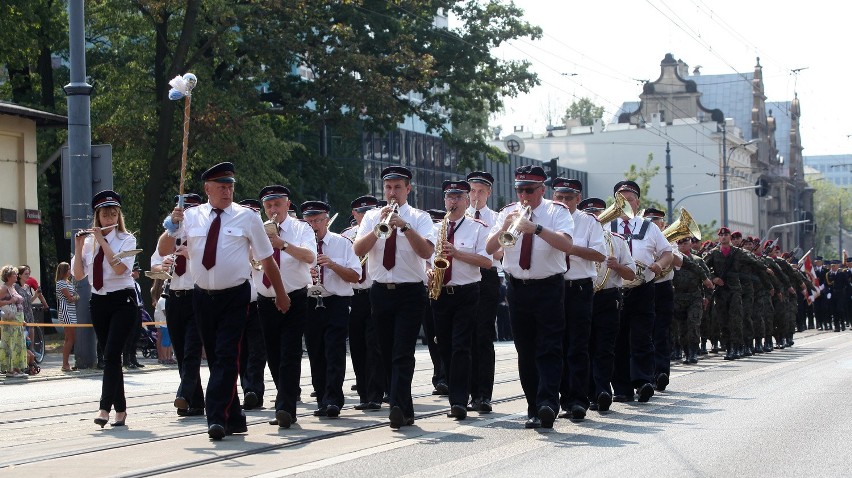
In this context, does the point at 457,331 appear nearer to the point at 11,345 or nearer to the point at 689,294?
the point at 689,294

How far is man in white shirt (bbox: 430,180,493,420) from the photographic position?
1238 cm

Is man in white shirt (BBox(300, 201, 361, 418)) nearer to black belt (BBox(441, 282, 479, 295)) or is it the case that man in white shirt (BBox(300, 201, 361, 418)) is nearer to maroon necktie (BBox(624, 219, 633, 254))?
black belt (BBox(441, 282, 479, 295))

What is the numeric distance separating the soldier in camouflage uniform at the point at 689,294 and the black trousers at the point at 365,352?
8237 millimetres

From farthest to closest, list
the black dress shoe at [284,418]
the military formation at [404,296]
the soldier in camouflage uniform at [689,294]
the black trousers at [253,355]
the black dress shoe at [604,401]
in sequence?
1. the soldier in camouflage uniform at [689,294]
2. the black trousers at [253,355]
3. the black dress shoe at [604,401]
4. the black dress shoe at [284,418]
5. the military formation at [404,296]

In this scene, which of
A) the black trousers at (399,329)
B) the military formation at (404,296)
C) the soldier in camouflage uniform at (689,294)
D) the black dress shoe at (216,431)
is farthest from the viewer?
the soldier in camouflage uniform at (689,294)

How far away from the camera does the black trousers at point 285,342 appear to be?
1187 centimetres

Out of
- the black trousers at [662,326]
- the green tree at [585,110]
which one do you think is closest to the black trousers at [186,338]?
the black trousers at [662,326]

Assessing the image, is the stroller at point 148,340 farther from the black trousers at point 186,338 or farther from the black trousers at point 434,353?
the black trousers at point 186,338

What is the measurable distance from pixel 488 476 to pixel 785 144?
14256cm

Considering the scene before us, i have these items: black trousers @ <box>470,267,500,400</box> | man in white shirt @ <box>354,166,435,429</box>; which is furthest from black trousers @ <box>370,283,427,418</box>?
black trousers @ <box>470,267,500,400</box>

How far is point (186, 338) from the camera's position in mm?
12836

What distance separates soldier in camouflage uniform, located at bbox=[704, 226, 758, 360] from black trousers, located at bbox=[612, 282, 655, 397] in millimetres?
9081

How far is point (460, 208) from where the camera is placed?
511 inches

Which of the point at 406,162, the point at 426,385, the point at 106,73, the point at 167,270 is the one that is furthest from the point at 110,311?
the point at 406,162
